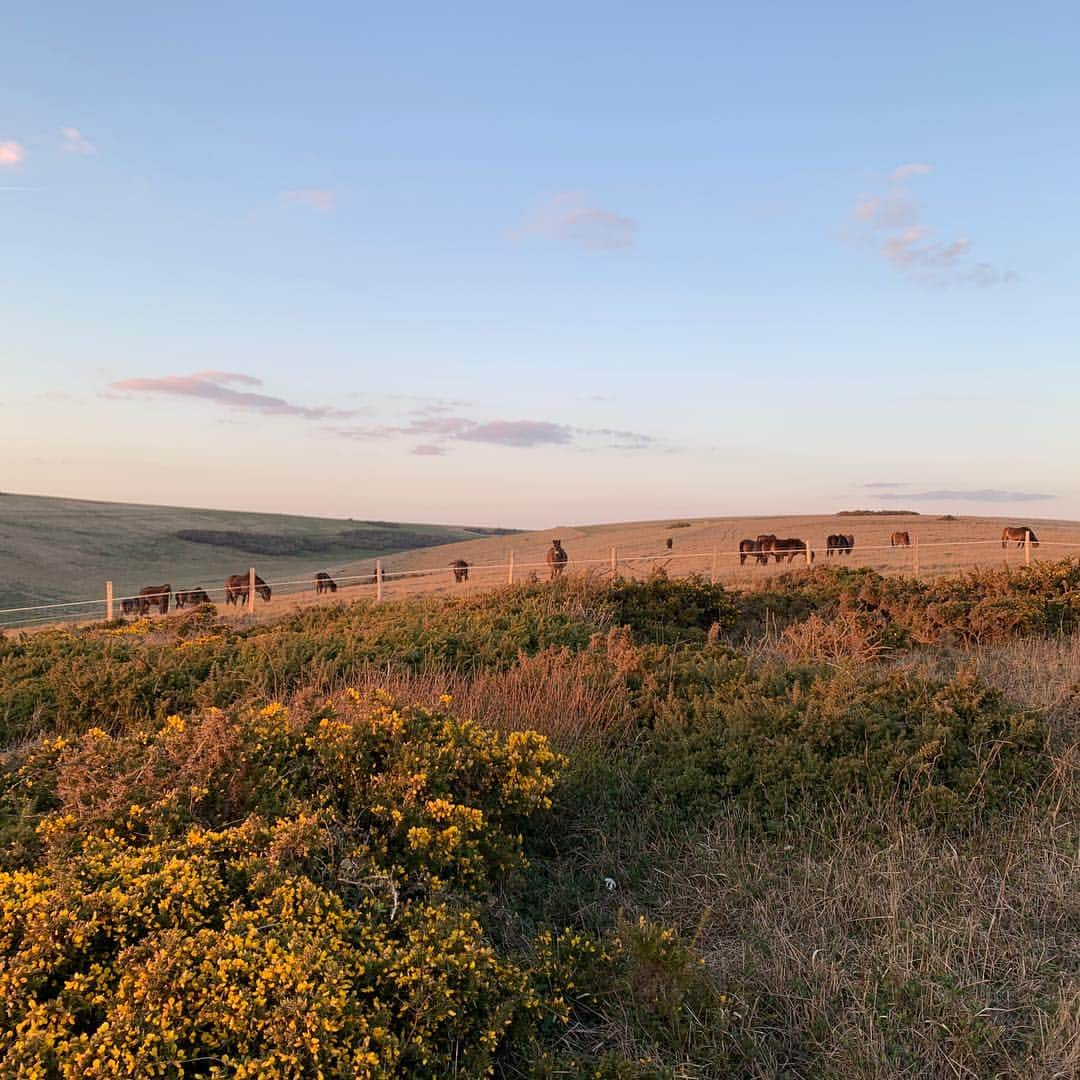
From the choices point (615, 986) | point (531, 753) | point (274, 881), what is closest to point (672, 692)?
point (531, 753)

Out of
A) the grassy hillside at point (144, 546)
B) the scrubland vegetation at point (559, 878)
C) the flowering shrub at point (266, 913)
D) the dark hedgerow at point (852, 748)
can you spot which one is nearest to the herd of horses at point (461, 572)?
the grassy hillside at point (144, 546)

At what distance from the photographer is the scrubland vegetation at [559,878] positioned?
2.95 m

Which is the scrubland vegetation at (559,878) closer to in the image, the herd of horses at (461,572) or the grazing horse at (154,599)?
the herd of horses at (461,572)

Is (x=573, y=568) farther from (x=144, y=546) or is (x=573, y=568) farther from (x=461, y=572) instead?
(x=144, y=546)

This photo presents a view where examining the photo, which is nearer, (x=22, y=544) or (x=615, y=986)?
(x=615, y=986)

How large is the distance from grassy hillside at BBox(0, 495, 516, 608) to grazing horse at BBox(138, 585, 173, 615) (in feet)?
38.7

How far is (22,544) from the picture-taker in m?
51.9

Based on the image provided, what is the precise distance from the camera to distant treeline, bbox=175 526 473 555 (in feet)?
229

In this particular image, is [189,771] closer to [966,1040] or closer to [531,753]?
[531,753]

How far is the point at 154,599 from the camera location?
3059 centimetres

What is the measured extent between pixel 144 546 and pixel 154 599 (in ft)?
113

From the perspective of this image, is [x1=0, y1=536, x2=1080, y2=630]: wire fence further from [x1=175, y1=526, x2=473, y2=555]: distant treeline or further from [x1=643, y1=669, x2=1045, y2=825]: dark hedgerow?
[x1=175, y1=526, x2=473, y2=555]: distant treeline

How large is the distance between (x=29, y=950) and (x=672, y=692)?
4916 mm

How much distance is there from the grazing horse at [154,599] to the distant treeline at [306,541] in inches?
1458
